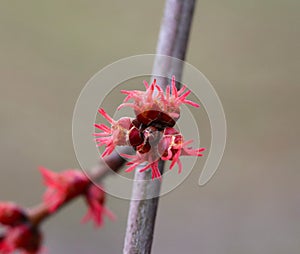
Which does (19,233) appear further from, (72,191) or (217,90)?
(217,90)

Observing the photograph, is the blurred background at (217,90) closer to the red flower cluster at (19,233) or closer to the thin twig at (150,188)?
the thin twig at (150,188)

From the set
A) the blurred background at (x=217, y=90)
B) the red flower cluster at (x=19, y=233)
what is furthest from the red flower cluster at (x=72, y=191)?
the blurred background at (x=217, y=90)

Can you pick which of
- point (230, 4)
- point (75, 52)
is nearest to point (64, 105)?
point (75, 52)

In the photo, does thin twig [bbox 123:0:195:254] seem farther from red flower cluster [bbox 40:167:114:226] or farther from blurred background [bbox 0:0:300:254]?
blurred background [bbox 0:0:300:254]

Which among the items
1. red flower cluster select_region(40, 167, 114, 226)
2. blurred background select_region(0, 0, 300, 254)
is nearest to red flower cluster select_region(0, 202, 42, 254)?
red flower cluster select_region(40, 167, 114, 226)

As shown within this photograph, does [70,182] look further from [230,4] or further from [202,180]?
[230,4]

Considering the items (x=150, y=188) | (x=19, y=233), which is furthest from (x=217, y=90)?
(x=19, y=233)
